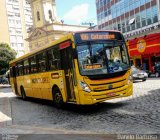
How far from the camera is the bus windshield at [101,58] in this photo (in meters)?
11.2

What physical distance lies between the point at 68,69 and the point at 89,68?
1.07 m

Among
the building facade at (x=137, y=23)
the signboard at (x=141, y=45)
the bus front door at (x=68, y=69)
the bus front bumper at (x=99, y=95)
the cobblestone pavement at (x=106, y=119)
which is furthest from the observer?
the signboard at (x=141, y=45)

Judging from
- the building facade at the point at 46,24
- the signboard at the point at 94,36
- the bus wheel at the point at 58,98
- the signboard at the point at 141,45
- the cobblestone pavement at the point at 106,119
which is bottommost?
the cobblestone pavement at the point at 106,119

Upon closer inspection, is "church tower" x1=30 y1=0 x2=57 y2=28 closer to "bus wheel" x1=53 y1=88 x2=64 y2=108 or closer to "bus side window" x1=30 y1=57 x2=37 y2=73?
"bus side window" x1=30 y1=57 x2=37 y2=73

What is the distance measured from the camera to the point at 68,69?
39.2 ft

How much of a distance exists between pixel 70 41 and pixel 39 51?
3.93 m

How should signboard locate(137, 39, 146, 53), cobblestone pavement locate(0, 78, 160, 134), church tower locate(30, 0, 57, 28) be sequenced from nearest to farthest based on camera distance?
cobblestone pavement locate(0, 78, 160, 134), signboard locate(137, 39, 146, 53), church tower locate(30, 0, 57, 28)

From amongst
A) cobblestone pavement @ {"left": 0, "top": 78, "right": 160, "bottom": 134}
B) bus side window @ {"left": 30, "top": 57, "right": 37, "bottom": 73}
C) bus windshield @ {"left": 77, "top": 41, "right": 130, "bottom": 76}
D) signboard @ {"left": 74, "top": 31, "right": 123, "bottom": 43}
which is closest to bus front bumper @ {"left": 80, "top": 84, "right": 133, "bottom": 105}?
cobblestone pavement @ {"left": 0, "top": 78, "right": 160, "bottom": 134}

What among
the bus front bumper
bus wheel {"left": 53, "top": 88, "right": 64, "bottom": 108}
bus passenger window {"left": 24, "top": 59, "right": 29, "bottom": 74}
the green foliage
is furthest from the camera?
the green foliage

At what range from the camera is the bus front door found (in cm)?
1168

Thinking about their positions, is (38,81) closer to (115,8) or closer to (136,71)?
(136,71)

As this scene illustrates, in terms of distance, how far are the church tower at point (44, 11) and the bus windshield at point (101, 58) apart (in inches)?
2391

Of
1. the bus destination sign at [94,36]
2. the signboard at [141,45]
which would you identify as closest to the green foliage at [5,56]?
the signboard at [141,45]

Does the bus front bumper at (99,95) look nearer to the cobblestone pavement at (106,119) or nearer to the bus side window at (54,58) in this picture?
the cobblestone pavement at (106,119)
